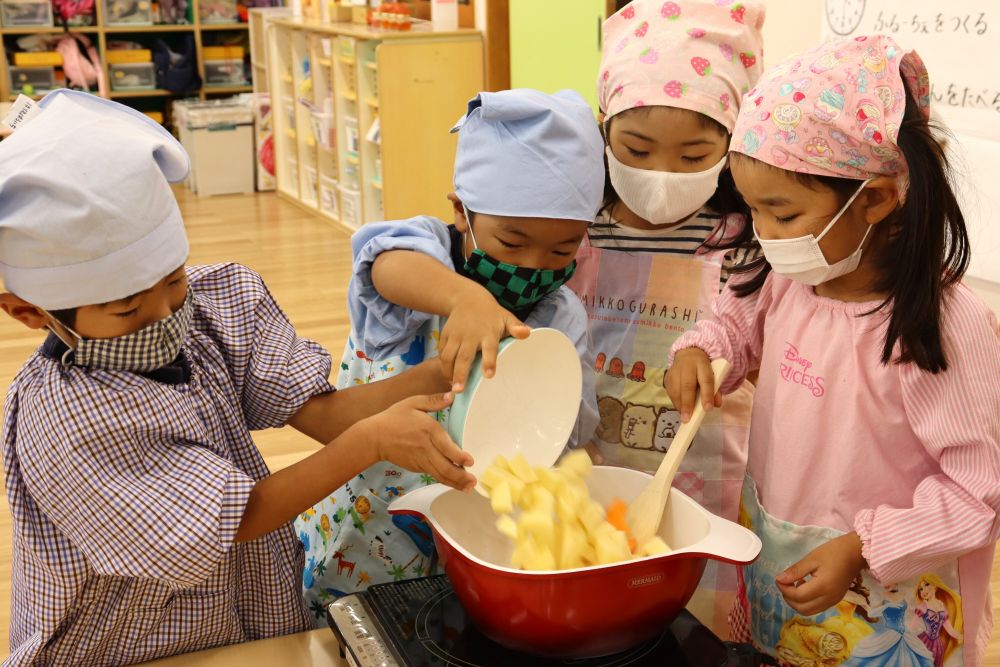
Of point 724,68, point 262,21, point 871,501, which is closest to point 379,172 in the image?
point 262,21

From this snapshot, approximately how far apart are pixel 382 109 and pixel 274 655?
3740 mm

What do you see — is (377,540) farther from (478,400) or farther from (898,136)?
(898,136)

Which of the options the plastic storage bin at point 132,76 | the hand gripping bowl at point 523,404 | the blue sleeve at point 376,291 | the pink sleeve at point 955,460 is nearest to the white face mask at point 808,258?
the pink sleeve at point 955,460

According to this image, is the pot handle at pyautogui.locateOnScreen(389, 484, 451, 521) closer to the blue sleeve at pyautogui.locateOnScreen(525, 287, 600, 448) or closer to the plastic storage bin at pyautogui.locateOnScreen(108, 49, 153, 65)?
the blue sleeve at pyautogui.locateOnScreen(525, 287, 600, 448)

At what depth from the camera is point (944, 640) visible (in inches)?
38.4

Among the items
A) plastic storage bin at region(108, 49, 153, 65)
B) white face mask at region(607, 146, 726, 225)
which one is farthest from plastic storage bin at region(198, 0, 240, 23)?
white face mask at region(607, 146, 726, 225)

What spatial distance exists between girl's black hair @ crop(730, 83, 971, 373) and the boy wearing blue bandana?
0.80ft

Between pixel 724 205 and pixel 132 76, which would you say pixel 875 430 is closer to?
pixel 724 205

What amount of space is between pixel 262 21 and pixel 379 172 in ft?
6.29

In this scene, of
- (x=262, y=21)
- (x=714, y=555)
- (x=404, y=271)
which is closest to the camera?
(x=714, y=555)

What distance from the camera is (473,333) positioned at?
0.92 metres

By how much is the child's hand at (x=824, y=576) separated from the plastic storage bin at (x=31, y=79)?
6183mm

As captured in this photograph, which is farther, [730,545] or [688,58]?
[688,58]

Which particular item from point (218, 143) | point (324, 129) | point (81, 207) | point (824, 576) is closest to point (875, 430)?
point (824, 576)
